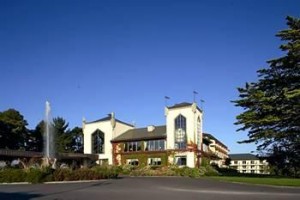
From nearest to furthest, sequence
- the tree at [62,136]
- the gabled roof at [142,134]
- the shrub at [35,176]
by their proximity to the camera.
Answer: the shrub at [35,176] < the gabled roof at [142,134] < the tree at [62,136]

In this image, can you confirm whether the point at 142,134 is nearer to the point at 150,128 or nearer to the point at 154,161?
the point at 150,128

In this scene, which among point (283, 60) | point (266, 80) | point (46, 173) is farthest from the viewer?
point (266, 80)

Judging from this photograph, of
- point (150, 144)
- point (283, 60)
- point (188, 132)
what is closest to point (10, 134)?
point (150, 144)

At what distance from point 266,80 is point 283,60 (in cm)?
300

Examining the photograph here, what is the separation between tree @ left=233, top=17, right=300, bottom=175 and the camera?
34.8m

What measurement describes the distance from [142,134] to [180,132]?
24.8 ft

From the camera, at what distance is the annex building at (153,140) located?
→ 59906mm

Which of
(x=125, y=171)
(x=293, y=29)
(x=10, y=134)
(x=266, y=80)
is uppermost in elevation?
(x=293, y=29)

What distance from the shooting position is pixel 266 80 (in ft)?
127

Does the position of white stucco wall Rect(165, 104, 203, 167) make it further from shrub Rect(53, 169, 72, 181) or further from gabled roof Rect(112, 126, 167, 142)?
shrub Rect(53, 169, 72, 181)

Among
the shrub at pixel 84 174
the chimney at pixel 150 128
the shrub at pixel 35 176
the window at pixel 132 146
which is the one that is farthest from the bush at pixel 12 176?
the chimney at pixel 150 128

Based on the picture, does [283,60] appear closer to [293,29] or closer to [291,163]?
[293,29]

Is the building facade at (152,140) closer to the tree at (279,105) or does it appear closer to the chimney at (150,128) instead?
the chimney at (150,128)

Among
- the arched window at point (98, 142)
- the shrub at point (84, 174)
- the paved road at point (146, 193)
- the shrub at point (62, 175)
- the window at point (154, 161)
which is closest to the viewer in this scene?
the paved road at point (146, 193)
